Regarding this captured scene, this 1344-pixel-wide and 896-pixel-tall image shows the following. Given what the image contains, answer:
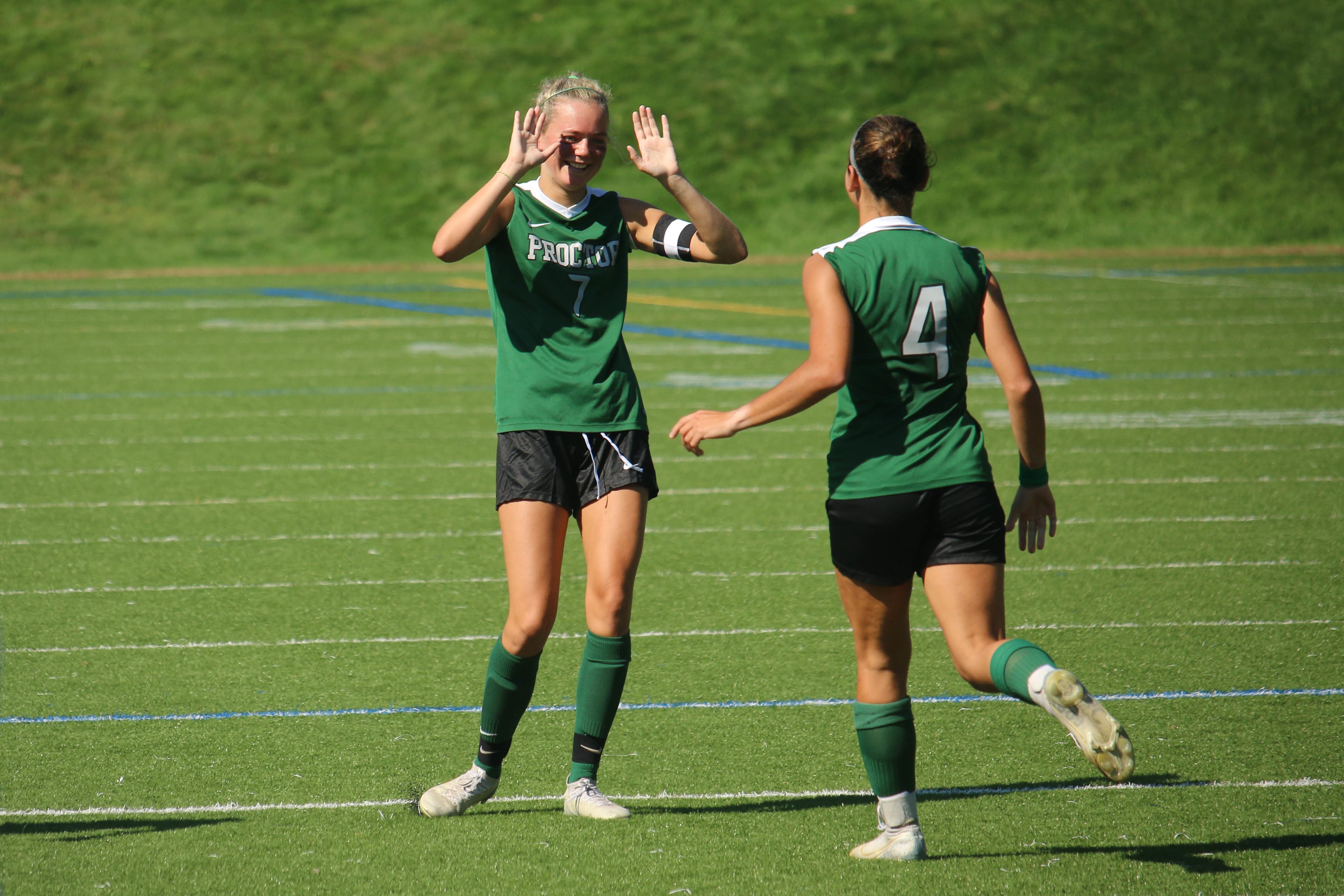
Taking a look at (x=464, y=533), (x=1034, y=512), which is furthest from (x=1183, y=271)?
(x=1034, y=512)

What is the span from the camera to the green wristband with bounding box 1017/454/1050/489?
355cm

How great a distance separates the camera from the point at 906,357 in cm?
341

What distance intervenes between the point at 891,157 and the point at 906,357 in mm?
472

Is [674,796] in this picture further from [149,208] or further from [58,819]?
[149,208]

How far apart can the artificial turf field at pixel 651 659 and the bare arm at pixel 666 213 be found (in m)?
1.57

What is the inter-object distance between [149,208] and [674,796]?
28.9 metres

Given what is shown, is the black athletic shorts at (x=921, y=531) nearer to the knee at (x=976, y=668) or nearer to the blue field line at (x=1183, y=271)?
the knee at (x=976, y=668)

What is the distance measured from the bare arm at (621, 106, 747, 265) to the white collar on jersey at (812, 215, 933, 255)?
1.56ft

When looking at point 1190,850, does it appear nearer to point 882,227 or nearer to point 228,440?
point 882,227

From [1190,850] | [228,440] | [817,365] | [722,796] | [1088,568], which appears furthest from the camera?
[228,440]

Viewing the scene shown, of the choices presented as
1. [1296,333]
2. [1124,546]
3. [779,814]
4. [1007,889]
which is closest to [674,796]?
[779,814]

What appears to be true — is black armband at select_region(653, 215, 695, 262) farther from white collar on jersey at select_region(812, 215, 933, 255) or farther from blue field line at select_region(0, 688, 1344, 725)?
blue field line at select_region(0, 688, 1344, 725)

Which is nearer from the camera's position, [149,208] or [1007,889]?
[1007,889]

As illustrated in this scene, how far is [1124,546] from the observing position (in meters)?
7.54
